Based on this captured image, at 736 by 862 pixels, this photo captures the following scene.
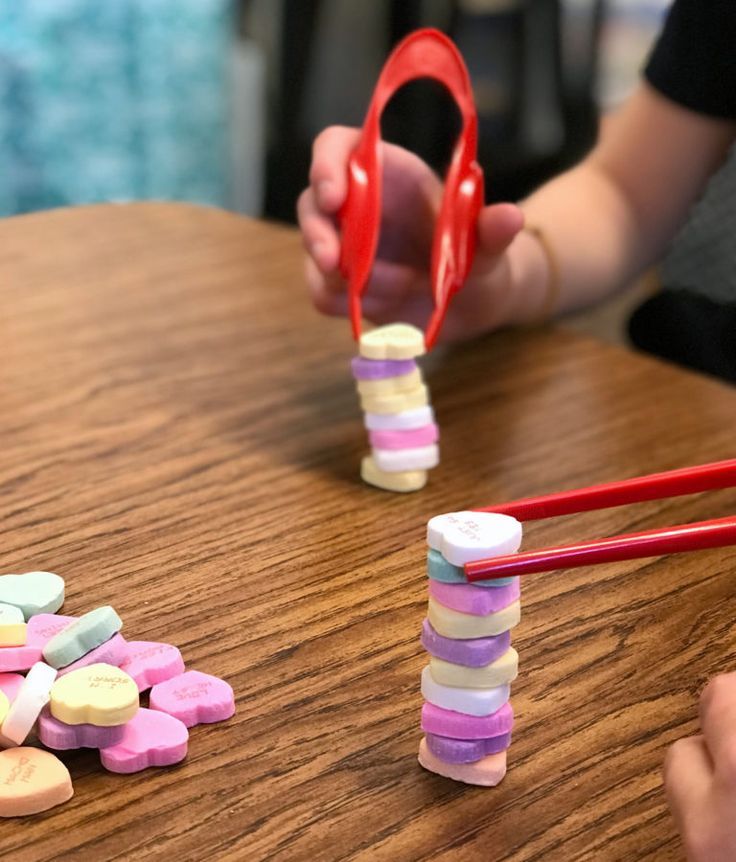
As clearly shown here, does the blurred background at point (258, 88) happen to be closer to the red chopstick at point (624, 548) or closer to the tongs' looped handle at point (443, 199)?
the tongs' looped handle at point (443, 199)

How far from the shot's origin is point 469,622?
45 centimetres

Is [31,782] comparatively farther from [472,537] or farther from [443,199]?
[443,199]

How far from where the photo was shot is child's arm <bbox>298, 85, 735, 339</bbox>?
84 cm

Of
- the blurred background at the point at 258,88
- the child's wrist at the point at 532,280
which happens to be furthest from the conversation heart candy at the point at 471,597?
the blurred background at the point at 258,88

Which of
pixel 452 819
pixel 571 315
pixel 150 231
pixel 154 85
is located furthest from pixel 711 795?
pixel 154 85

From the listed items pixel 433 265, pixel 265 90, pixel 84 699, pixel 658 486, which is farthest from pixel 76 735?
pixel 265 90

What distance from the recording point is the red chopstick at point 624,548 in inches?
16.7

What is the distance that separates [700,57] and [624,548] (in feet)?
2.77

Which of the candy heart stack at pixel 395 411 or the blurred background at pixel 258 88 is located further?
the blurred background at pixel 258 88

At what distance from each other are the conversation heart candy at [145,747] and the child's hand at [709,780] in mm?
189

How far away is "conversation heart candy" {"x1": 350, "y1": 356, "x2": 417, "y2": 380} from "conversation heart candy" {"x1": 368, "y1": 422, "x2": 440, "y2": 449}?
4 cm

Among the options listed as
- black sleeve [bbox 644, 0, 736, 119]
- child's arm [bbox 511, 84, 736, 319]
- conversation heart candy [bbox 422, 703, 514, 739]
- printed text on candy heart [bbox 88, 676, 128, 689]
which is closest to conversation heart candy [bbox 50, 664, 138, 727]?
printed text on candy heart [bbox 88, 676, 128, 689]

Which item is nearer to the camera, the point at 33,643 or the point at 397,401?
the point at 33,643

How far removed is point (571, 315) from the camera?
1128 mm
